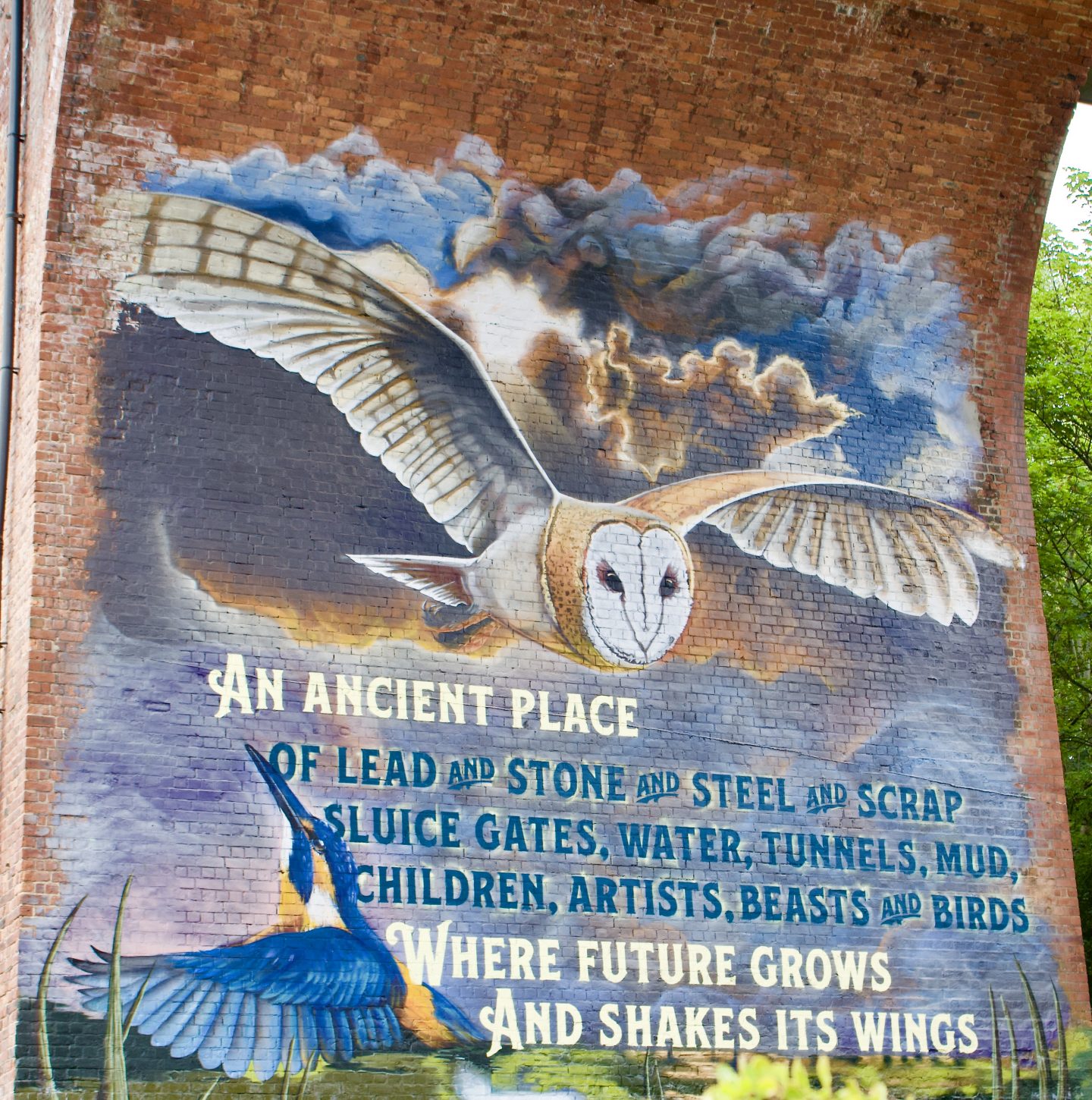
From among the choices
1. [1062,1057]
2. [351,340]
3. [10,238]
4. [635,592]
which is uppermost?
[10,238]

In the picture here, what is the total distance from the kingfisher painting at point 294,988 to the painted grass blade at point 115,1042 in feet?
0.11

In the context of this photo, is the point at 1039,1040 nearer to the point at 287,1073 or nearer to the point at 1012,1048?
the point at 1012,1048

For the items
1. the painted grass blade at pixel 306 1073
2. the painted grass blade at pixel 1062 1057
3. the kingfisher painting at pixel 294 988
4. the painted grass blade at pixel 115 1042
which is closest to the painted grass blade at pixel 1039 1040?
the painted grass blade at pixel 1062 1057

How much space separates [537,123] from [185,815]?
4.89 m

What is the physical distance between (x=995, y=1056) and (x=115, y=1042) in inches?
211

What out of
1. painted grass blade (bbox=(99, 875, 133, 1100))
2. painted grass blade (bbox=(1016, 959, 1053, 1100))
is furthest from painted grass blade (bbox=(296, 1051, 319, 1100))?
painted grass blade (bbox=(1016, 959, 1053, 1100))

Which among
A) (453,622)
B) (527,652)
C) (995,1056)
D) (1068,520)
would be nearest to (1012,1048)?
(995,1056)

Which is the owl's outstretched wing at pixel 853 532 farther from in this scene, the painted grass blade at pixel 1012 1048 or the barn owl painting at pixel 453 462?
the painted grass blade at pixel 1012 1048

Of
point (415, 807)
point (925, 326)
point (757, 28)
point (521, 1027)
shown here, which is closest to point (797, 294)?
point (925, 326)

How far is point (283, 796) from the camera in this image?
8422mm

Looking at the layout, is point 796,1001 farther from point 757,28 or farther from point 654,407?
point 757,28

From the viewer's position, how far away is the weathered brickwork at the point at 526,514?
8281 mm

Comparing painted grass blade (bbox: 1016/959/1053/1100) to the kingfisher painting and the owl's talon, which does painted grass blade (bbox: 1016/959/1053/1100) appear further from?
the owl's talon

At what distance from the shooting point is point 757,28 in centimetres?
1020
